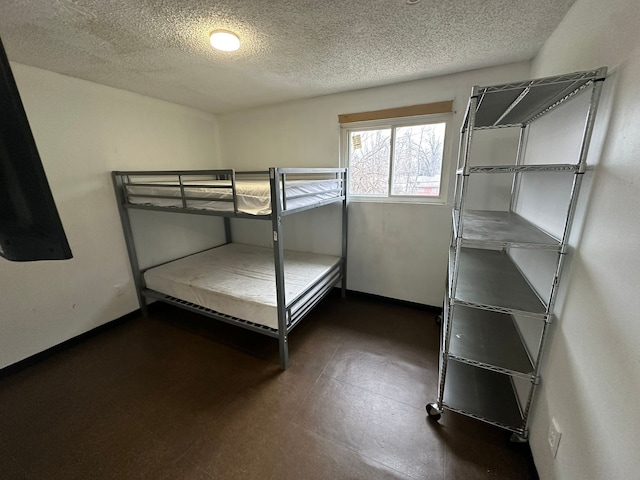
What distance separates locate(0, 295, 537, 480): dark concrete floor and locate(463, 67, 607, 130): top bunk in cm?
168

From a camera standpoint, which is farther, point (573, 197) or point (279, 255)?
point (279, 255)

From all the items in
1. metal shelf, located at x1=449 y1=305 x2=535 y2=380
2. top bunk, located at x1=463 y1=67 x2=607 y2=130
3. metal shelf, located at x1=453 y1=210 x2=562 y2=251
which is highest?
top bunk, located at x1=463 y1=67 x2=607 y2=130

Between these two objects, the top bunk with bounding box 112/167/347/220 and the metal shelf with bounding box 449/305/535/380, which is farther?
the top bunk with bounding box 112/167/347/220

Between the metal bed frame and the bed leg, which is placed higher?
the metal bed frame

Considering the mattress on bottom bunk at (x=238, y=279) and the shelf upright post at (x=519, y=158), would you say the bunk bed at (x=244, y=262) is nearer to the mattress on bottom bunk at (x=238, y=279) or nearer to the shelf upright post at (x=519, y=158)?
the mattress on bottom bunk at (x=238, y=279)

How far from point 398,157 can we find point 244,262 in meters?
2.00

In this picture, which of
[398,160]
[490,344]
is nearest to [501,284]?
[490,344]

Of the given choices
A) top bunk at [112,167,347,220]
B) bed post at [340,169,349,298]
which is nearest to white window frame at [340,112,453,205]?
bed post at [340,169,349,298]

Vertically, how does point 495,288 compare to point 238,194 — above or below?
below

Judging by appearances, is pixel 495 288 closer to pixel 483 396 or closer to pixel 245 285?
pixel 483 396

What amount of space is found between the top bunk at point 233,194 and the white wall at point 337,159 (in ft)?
1.56

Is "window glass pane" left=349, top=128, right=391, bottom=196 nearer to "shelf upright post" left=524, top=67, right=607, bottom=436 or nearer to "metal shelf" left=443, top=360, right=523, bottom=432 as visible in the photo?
"shelf upright post" left=524, top=67, right=607, bottom=436

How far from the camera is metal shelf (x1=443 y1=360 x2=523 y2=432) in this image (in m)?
1.38

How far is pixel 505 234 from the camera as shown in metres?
1.27
